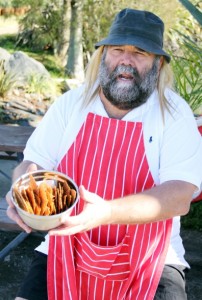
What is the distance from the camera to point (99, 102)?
90.6 inches

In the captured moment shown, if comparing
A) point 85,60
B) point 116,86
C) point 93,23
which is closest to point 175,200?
point 116,86

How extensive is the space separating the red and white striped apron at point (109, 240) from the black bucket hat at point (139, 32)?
0.99 ft

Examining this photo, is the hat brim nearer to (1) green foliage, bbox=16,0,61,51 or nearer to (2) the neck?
(2) the neck

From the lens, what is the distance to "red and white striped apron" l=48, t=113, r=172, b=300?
2.11m

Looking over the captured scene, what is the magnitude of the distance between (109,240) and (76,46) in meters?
9.90

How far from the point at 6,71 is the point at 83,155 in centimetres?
710

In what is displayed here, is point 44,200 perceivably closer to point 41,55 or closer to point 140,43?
point 140,43

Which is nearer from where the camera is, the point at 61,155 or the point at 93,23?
the point at 61,155

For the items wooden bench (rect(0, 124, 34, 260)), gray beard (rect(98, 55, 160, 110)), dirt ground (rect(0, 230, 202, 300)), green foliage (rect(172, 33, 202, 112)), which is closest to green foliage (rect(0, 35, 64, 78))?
green foliage (rect(172, 33, 202, 112))

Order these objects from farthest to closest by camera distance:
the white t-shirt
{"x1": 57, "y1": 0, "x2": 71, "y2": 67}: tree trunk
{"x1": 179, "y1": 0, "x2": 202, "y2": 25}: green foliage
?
{"x1": 57, "y1": 0, "x2": 71, "y2": 67}: tree trunk → {"x1": 179, "y1": 0, "x2": 202, "y2": 25}: green foliage → the white t-shirt

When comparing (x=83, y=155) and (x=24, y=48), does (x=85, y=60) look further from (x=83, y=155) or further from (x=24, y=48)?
(x=83, y=155)

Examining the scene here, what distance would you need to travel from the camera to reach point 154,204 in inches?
75.0

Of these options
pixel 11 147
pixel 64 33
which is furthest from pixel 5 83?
pixel 64 33

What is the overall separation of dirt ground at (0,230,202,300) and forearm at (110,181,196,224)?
4.60 feet
